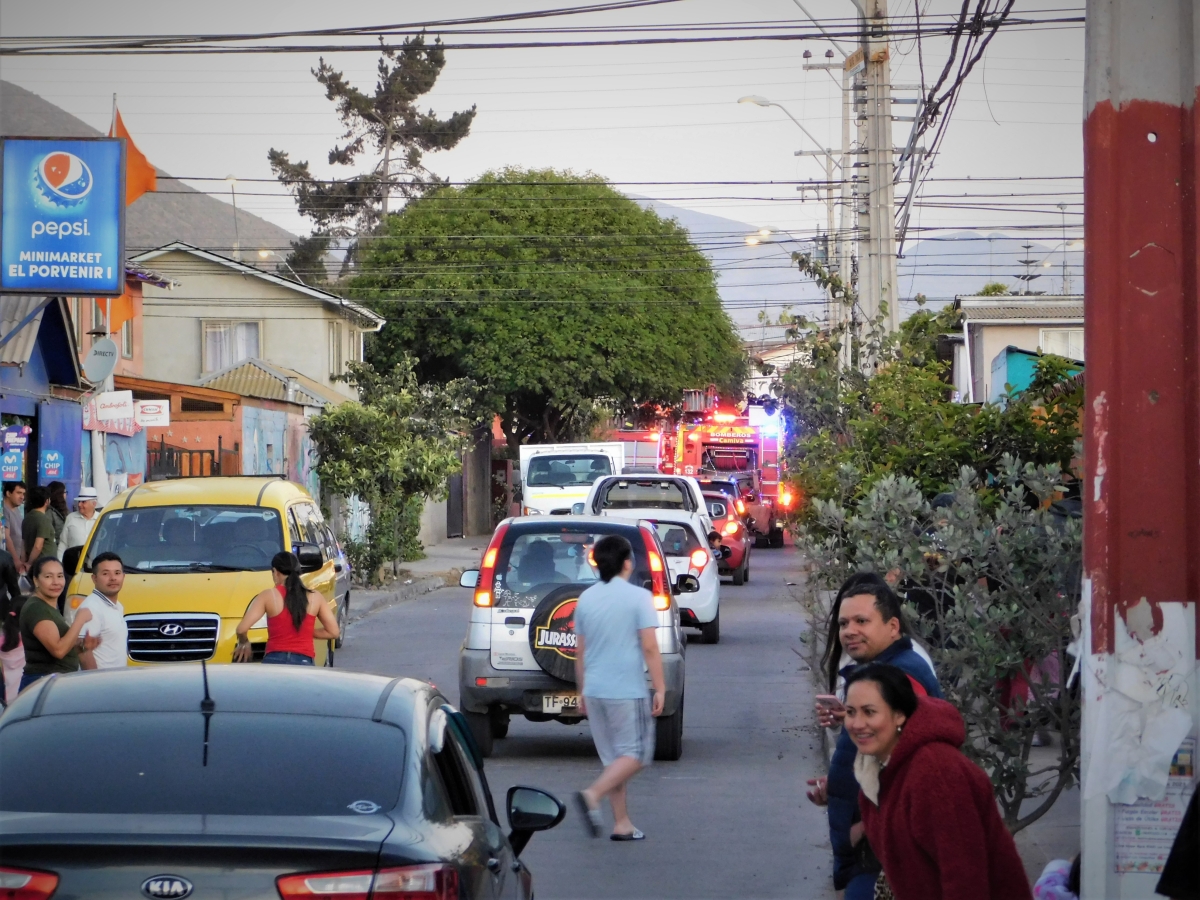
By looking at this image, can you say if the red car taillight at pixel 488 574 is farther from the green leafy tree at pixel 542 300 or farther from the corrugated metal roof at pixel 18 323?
the green leafy tree at pixel 542 300

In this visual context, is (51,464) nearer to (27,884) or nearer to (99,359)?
(99,359)

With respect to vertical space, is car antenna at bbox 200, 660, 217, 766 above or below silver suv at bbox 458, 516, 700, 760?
above

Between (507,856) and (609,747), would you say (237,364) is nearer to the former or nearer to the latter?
(609,747)

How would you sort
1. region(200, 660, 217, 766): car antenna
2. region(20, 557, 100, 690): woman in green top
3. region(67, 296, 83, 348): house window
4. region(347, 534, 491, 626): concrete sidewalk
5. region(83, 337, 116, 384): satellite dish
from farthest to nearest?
region(67, 296, 83, 348): house window, region(347, 534, 491, 626): concrete sidewalk, region(83, 337, 116, 384): satellite dish, region(20, 557, 100, 690): woman in green top, region(200, 660, 217, 766): car antenna

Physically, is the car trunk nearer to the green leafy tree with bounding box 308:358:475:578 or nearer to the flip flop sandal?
the flip flop sandal

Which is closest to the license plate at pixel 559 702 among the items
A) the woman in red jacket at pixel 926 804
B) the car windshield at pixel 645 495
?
the woman in red jacket at pixel 926 804

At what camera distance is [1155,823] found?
4.99 meters

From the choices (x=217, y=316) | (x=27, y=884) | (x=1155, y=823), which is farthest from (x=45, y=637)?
(x=217, y=316)

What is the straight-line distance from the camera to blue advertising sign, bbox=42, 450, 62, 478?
22.8 m

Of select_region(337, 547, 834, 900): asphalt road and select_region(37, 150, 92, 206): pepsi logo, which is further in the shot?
select_region(37, 150, 92, 206): pepsi logo

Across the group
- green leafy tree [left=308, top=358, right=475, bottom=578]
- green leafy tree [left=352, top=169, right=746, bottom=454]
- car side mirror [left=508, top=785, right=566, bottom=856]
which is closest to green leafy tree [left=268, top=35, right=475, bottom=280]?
green leafy tree [left=352, top=169, right=746, bottom=454]

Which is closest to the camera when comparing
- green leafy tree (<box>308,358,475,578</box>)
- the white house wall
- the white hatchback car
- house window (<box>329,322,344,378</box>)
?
the white hatchback car

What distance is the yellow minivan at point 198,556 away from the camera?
12461mm

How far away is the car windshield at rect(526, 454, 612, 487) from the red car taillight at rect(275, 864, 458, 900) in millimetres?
29645
